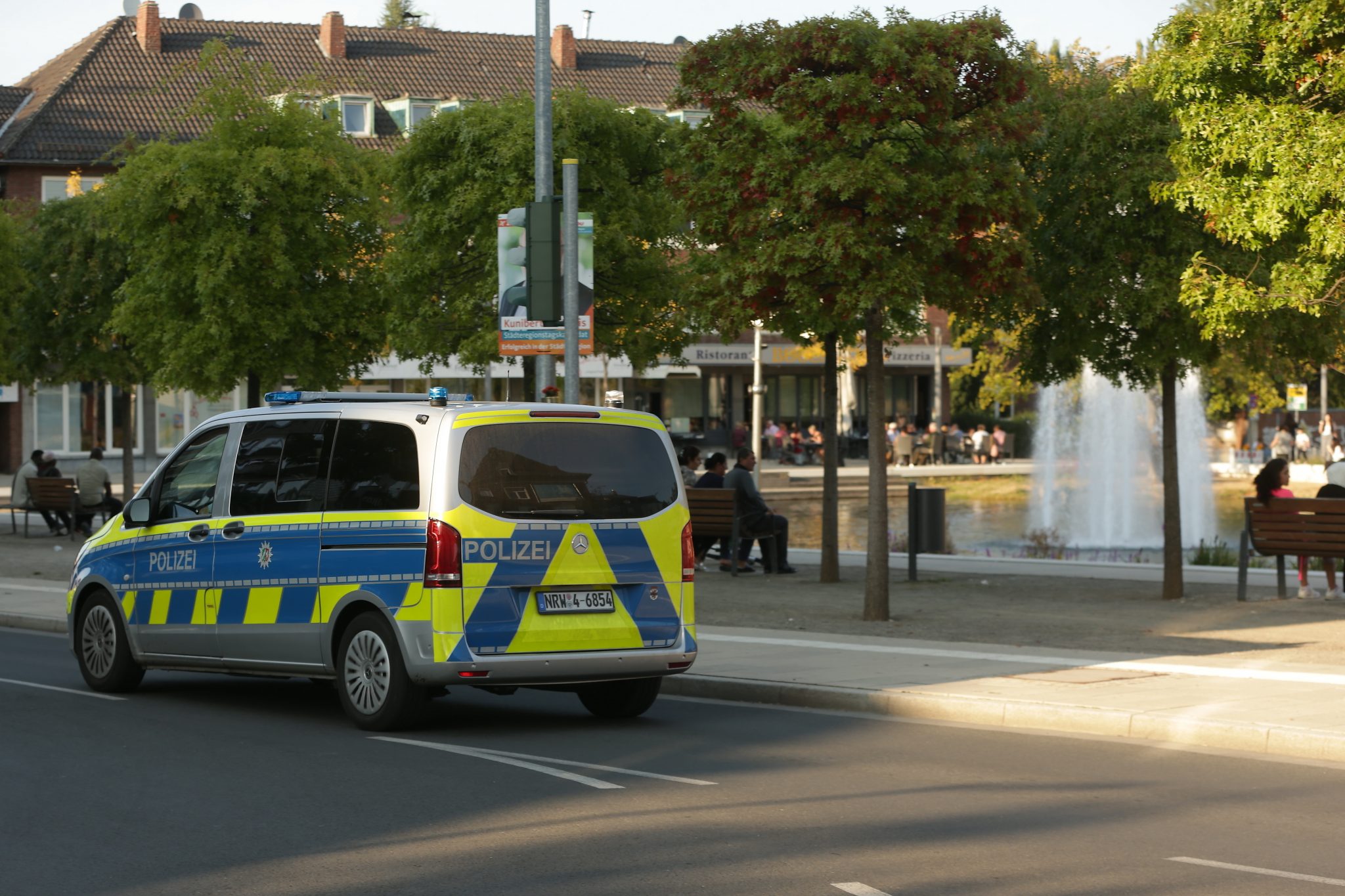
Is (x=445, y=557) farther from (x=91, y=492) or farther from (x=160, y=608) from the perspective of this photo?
(x=91, y=492)

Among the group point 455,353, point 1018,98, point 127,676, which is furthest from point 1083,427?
point 127,676

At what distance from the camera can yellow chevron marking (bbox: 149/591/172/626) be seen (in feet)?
38.5

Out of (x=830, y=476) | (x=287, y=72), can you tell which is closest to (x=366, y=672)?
(x=830, y=476)

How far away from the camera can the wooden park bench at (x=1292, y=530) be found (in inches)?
648

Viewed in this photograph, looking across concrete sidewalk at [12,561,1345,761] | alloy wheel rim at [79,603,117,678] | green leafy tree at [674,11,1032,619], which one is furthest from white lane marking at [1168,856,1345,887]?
green leafy tree at [674,11,1032,619]

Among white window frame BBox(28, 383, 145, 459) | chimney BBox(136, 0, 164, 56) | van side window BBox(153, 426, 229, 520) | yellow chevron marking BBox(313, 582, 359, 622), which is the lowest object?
yellow chevron marking BBox(313, 582, 359, 622)

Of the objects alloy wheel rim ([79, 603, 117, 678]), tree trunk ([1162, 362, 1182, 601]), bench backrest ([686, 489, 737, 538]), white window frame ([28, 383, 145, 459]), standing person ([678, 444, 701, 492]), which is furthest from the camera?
white window frame ([28, 383, 145, 459])

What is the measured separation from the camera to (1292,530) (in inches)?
662

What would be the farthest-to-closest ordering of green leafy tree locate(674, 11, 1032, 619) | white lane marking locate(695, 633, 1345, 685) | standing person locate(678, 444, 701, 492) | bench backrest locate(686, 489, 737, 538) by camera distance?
standing person locate(678, 444, 701, 492), bench backrest locate(686, 489, 737, 538), green leafy tree locate(674, 11, 1032, 619), white lane marking locate(695, 633, 1345, 685)

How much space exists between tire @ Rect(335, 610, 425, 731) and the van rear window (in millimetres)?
994

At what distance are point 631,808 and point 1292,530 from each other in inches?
424

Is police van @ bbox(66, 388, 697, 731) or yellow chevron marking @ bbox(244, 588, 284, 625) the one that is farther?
yellow chevron marking @ bbox(244, 588, 284, 625)

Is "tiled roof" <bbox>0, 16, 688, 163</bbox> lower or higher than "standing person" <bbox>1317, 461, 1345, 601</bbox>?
higher

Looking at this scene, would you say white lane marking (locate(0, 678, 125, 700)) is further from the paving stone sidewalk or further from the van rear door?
the paving stone sidewalk
